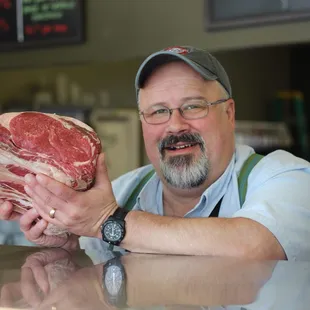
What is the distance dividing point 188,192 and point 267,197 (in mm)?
342

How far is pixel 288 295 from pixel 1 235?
1.41m

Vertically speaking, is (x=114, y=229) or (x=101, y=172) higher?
(x=101, y=172)

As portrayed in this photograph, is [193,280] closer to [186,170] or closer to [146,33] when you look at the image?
[186,170]

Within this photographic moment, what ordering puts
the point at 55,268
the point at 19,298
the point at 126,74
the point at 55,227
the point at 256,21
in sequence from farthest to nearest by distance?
the point at 126,74 < the point at 256,21 < the point at 55,227 < the point at 55,268 < the point at 19,298

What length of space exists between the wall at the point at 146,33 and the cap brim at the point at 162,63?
0.65m

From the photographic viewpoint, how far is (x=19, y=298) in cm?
66

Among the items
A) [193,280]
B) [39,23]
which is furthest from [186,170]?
[39,23]

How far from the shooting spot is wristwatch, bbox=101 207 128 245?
1100 mm

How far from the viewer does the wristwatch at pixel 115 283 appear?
2.09 feet

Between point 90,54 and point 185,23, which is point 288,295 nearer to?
point 185,23

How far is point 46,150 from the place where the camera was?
99cm

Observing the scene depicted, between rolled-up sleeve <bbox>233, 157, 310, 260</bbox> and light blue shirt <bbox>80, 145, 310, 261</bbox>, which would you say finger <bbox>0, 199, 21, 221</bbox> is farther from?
rolled-up sleeve <bbox>233, 157, 310, 260</bbox>

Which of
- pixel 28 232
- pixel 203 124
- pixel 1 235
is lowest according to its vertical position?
pixel 1 235

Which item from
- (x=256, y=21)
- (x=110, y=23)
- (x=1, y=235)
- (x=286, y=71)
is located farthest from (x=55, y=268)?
(x=286, y=71)
